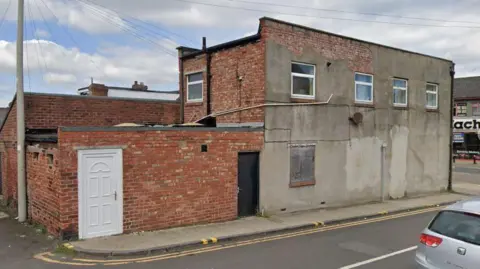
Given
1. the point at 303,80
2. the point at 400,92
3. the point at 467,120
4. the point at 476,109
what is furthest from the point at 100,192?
the point at 476,109

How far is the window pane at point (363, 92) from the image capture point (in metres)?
15.6

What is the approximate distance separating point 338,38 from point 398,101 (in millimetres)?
4830

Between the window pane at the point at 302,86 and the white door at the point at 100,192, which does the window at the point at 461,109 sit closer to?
the window pane at the point at 302,86

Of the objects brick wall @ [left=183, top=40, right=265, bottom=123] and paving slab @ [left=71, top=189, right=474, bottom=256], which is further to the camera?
brick wall @ [left=183, top=40, right=265, bottom=123]

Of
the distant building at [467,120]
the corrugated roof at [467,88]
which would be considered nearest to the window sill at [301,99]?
the distant building at [467,120]

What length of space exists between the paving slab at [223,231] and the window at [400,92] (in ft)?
15.4

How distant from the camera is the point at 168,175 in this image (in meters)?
10.5

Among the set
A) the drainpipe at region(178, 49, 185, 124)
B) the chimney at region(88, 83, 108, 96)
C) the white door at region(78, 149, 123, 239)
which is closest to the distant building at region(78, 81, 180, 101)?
the chimney at region(88, 83, 108, 96)

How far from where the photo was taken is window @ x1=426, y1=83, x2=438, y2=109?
1917 centimetres

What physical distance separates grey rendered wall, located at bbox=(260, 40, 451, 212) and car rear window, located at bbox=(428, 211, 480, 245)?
21.9 ft

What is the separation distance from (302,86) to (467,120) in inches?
1701

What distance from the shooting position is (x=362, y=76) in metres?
15.8

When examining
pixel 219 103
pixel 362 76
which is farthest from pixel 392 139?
pixel 219 103

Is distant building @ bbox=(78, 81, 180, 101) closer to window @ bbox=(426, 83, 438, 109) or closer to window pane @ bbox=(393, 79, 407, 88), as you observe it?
window pane @ bbox=(393, 79, 407, 88)
